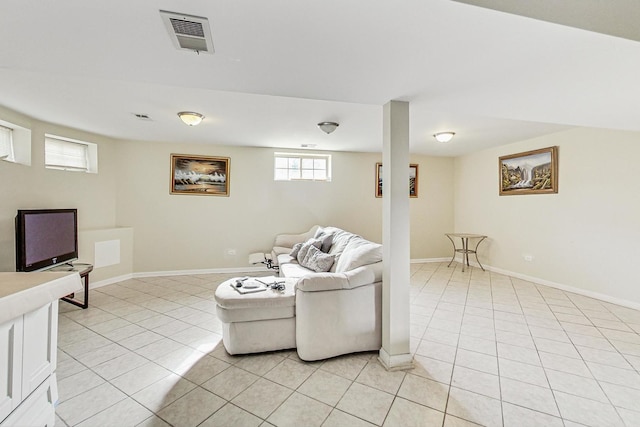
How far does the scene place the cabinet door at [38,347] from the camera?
85 centimetres

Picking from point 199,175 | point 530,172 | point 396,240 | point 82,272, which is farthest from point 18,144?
point 530,172

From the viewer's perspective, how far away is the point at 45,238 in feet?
10.3

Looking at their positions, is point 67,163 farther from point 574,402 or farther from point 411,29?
point 574,402

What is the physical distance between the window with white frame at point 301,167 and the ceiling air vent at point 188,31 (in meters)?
3.79

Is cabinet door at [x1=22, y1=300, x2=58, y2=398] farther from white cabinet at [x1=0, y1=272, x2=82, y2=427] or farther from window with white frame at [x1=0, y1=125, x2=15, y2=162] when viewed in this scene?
window with white frame at [x1=0, y1=125, x2=15, y2=162]

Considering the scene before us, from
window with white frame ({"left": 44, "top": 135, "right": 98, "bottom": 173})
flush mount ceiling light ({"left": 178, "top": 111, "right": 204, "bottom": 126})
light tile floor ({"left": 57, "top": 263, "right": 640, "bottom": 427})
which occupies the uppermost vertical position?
flush mount ceiling light ({"left": 178, "top": 111, "right": 204, "bottom": 126})

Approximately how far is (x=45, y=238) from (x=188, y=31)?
11.0 ft

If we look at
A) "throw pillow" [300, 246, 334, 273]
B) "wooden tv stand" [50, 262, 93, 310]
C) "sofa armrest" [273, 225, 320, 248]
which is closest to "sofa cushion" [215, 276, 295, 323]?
"throw pillow" [300, 246, 334, 273]

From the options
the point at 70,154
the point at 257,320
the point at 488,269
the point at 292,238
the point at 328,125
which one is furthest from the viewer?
the point at 488,269

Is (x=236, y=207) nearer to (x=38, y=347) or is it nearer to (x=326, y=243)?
(x=326, y=243)

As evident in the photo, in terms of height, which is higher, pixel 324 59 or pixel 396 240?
pixel 324 59

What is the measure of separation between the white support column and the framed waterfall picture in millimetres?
3546

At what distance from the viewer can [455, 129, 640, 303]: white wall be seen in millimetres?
3445

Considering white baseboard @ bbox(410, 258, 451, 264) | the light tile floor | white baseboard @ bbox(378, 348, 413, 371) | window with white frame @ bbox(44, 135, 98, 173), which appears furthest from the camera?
white baseboard @ bbox(410, 258, 451, 264)
